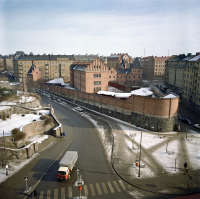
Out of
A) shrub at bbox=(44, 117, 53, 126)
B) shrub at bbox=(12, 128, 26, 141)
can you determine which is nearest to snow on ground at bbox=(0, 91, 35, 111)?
shrub at bbox=(44, 117, 53, 126)

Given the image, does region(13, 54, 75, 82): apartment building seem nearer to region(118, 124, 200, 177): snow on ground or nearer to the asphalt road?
the asphalt road

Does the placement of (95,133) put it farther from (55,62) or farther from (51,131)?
(55,62)

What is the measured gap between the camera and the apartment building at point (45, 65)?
8869 centimetres

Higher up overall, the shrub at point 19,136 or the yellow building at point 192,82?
the yellow building at point 192,82

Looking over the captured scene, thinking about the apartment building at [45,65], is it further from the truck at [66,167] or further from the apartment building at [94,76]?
the truck at [66,167]

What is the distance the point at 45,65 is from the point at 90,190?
82.9m

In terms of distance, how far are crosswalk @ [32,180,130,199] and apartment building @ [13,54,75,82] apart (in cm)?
7564

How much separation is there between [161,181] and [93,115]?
23.5 m

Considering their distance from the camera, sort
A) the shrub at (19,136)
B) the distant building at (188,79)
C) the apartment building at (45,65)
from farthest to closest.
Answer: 1. the apartment building at (45,65)
2. the distant building at (188,79)
3. the shrub at (19,136)

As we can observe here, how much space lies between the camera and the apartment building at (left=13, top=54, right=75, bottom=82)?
291ft

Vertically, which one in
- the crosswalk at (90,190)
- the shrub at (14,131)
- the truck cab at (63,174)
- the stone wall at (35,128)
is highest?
the shrub at (14,131)

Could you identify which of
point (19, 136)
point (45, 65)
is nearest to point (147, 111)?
point (19, 136)

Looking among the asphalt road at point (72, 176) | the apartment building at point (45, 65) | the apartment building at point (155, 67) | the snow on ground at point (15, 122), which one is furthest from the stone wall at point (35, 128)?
the apartment building at point (155, 67)

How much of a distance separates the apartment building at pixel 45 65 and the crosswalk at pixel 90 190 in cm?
7564
